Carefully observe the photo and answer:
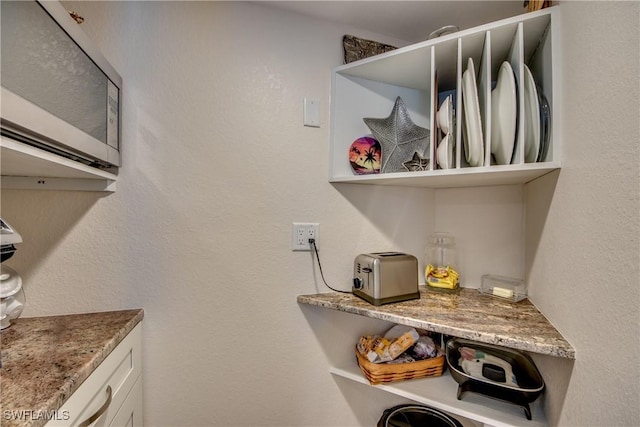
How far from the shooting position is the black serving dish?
2.94 feet

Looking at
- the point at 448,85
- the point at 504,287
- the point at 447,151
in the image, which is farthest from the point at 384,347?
the point at 448,85

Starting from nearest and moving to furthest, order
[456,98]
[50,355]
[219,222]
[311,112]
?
[50,355]
[456,98]
[219,222]
[311,112]

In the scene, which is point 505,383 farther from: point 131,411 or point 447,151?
point 131,411

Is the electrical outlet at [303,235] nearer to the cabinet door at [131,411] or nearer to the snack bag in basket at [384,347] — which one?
the snack bag in basket at [384,347]

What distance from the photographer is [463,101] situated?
0.98 m

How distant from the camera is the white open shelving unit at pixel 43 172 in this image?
0.59 meters

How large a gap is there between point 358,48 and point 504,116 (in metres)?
0.72

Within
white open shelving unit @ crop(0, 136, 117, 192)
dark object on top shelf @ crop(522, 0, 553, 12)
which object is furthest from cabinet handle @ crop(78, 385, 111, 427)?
dark object on top shelf @ crop(522, 0, 553, 12)

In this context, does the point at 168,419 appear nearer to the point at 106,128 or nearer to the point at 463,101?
the point at 106,128

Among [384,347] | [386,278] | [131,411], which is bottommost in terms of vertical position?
[131,411]

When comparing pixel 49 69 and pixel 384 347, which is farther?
pixel 384 347

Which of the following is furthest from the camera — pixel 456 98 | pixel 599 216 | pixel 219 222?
pixel 219 222

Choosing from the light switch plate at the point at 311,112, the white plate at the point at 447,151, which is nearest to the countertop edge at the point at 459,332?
the white plate at the point at 447,151

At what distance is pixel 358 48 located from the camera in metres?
1.30
